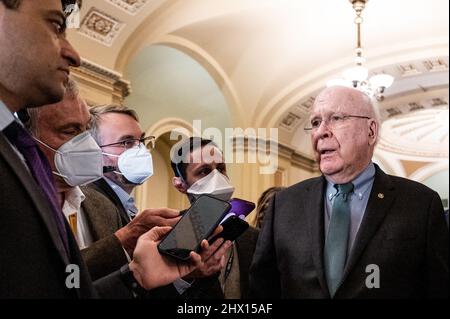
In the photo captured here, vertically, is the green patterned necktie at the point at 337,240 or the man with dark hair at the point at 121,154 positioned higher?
the man with dark hair at the point at 121,154

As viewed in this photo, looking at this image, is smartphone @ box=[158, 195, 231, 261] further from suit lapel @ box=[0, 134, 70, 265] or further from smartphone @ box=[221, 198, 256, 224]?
suit lapel @ box=[0, 134, 70, 265]

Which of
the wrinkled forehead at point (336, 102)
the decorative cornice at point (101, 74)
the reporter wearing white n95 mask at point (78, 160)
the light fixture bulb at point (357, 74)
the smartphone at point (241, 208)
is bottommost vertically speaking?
the smartphone at point (241, 208)

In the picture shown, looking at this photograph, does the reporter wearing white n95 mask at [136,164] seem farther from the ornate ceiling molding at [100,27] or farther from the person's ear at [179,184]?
the ornate ceiling molding at [100,27]

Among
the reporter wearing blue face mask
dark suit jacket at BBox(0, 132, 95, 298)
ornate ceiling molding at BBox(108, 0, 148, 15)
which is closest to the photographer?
dark suit jacket at BBox(0, 132, 95, 298)

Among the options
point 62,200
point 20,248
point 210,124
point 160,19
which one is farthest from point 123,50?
point 20,248

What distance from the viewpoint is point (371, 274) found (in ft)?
4.78

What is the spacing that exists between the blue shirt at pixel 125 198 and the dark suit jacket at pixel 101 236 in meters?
0.08

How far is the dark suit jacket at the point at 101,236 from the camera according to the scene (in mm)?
1557

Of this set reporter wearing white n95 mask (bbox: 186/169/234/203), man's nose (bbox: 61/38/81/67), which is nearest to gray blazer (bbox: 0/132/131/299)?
man's nose (bbox: 61/38/81/67)

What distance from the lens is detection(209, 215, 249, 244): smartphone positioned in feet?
4.39

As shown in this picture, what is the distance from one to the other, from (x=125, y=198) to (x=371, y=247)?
1011 millimetres

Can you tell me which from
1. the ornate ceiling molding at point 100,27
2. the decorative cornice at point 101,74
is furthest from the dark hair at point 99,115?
the ornate ceiling molding at point 100,27
